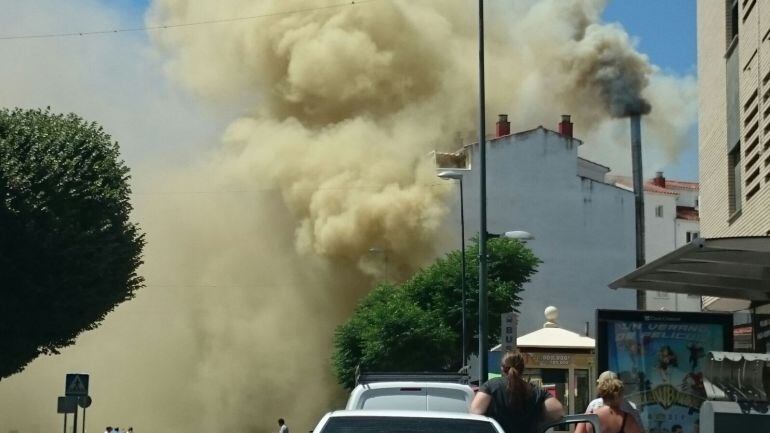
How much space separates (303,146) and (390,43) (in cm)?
610

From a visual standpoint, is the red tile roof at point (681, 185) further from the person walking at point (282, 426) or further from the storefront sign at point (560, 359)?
the storefront sign at point (560, 359)

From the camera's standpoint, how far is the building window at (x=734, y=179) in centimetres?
2312

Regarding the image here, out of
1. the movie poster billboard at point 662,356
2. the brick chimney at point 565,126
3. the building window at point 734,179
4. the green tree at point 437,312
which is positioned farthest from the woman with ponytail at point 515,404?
the brick chimney at point 565,126

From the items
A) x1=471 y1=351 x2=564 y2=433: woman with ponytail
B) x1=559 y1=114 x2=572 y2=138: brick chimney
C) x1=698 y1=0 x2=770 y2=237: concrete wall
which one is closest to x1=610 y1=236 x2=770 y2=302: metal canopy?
x1=471 y1=351 x2=564 y2=433: woman with ponytail

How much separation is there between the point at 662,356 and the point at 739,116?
377 inches

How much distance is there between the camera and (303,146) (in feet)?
196

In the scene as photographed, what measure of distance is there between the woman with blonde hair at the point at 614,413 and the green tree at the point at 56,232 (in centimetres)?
2333

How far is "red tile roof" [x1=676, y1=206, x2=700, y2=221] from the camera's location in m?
68.8

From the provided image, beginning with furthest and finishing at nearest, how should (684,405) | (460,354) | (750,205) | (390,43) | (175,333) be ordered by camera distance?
(175,333), (390,43), (460,354), (750,205), (684,405)

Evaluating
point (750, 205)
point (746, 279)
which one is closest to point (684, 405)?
point (746, 279)

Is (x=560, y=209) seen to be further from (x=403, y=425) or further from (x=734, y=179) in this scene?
(x=403, y=425)

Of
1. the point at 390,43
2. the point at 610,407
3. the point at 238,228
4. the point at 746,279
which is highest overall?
the point at 390,43

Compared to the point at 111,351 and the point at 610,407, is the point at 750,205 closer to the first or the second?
the point at 610,407

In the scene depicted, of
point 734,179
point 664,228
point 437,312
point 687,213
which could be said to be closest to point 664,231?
point 664,228
